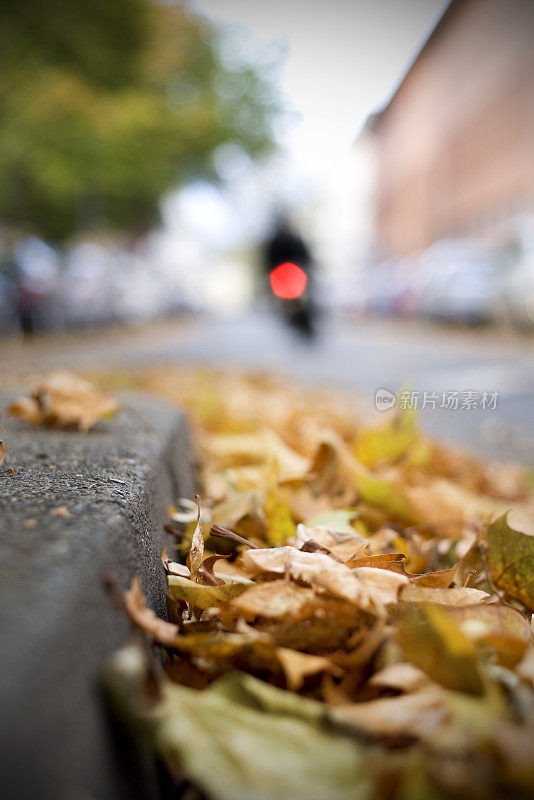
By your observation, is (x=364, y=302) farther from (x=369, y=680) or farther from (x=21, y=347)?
(x=369, y=680)

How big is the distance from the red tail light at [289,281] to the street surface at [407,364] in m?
0.75

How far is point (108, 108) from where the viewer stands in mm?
15320

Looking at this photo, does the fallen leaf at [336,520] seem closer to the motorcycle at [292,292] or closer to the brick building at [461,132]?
the brick building at [461,132]

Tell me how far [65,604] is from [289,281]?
30.3ft

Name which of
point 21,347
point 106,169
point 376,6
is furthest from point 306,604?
point 106,169

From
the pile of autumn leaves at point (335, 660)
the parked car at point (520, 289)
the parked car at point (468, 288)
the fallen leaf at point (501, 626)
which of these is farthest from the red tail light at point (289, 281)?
the fallen leaf at point (501, 626)

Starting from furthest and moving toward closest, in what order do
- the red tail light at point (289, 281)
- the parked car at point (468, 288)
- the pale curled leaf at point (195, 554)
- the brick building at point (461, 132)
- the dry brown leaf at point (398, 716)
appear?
the parked car at point (468, 288), the red tail light at point (289, 281), the brick building at point (461, 132), the pale curled leaf at point (195, 554), the dry brown leaf at point (398, 716)

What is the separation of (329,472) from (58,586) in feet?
3.12

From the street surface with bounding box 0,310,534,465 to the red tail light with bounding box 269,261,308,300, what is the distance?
75cm

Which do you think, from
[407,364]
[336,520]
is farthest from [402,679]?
[407,364]

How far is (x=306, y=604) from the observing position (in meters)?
0.88

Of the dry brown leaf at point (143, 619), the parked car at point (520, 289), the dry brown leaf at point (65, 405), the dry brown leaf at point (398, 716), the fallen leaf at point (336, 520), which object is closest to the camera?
the dry brown leaf at point (398, 716)

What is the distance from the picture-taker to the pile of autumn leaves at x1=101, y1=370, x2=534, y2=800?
1.98ft

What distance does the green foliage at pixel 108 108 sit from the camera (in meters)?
13.5
